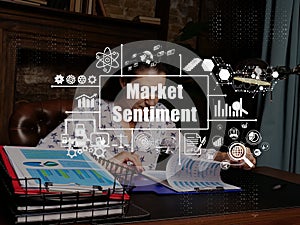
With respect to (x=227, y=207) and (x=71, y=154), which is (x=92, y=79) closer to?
(x=71, y=154)

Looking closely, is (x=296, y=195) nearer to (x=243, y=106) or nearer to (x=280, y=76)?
(x=280, y=76)

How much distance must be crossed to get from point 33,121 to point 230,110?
0.89m

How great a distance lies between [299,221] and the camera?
0.75 metres

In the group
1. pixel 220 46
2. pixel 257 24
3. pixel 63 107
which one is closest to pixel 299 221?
pixel 63 107

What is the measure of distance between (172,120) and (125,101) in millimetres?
300

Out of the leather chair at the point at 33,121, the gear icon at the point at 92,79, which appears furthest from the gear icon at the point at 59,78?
the leather chair at the point at 33,121

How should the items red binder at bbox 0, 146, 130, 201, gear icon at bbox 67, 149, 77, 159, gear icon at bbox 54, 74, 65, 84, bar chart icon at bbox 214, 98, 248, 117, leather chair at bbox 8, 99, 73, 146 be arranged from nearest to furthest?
red binder at bbox 0, 146, 130, 201, gear icon at bbox 67, 149, 77, 159, leather chair at bbox 8, 99, 73, 146, bar chart icon at bbox 214, 98, 248, 117, gear icon at bbox 54, 74, 65, 84

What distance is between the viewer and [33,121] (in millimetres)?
1314

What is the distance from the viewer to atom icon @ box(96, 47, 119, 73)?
194 centimetres

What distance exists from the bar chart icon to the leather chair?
0.66 meters

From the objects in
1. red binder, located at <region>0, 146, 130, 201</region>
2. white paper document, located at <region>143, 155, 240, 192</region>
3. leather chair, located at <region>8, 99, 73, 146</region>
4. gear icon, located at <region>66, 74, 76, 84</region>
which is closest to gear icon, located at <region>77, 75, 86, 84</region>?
gear icon, located at <region>66, 74, 76, 84</region>

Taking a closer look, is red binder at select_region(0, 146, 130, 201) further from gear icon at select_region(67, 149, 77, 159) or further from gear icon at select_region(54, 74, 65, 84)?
gear icon at select_region(54, 74, 65, 84)

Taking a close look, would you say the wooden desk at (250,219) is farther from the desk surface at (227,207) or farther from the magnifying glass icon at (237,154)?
the magnifying glass icon at (237,154)

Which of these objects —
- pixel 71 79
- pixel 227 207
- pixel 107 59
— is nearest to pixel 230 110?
pixel 107 59
